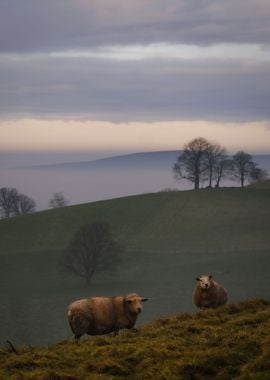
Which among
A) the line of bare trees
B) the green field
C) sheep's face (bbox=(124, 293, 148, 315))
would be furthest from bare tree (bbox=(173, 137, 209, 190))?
sheep's face (bbox=(124, 293, 148, 315))

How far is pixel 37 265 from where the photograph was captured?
81.2 metres

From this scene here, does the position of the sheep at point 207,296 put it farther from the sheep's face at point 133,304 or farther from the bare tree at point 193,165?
the bare tree at point 193,165

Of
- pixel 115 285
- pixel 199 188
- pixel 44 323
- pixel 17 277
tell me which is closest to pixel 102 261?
pixel 115 285

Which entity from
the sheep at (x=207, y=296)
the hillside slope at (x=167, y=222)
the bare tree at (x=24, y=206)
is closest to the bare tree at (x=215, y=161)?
the hillside slope at (x=167, y=222)

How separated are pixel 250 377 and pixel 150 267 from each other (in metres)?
65.7

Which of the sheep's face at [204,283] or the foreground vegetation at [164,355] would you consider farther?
the sheep's face at [204,283]

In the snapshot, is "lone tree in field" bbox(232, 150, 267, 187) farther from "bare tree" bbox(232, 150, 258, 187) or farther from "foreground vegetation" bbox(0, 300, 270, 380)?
"foreground vegetation" bbox(0, 300, 270, 380)

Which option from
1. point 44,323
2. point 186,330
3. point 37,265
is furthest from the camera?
point 37,265

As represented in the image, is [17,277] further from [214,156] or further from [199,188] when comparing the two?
[214,156]

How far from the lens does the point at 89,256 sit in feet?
246

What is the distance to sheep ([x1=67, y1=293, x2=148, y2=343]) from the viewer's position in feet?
67.9

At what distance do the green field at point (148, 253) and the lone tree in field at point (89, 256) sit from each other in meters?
1.82

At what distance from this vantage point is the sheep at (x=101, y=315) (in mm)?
20688

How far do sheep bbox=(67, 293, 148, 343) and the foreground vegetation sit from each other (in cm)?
268
